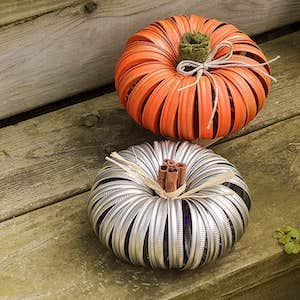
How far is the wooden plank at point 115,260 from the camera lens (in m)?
1.42

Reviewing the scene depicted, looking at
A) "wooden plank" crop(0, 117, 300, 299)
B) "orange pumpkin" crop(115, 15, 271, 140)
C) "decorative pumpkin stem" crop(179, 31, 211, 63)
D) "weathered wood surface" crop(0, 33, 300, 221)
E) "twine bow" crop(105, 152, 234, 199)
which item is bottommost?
"wooden plank" crop(0, 117, 300, 299)

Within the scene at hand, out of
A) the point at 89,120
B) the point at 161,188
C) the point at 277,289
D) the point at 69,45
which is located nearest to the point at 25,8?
the point at 69,45

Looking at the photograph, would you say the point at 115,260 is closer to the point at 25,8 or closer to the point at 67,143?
the point at 67,143

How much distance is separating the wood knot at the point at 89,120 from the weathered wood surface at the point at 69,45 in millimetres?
99

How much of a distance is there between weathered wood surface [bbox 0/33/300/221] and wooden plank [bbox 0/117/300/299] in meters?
0.05

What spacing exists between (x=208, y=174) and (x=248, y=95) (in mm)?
197

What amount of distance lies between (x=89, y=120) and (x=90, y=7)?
24 cm

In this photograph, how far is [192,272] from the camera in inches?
56.7

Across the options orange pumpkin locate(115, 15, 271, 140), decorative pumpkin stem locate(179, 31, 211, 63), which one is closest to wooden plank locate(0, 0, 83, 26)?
orange pumpkin locate(115, 15, 271, 140)

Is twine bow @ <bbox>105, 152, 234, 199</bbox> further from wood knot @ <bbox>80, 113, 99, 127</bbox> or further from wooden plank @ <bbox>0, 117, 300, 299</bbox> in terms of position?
wood knot @ <bbox>80, 113, 99, 127</bbox>

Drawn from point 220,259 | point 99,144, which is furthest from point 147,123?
point 220,259

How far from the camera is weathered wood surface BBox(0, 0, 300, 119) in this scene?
1.70 meters

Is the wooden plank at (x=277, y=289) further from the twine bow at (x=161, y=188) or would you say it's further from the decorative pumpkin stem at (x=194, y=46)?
the decorative pumpkin stem at (x=194, y=46)

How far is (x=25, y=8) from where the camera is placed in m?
1.66
